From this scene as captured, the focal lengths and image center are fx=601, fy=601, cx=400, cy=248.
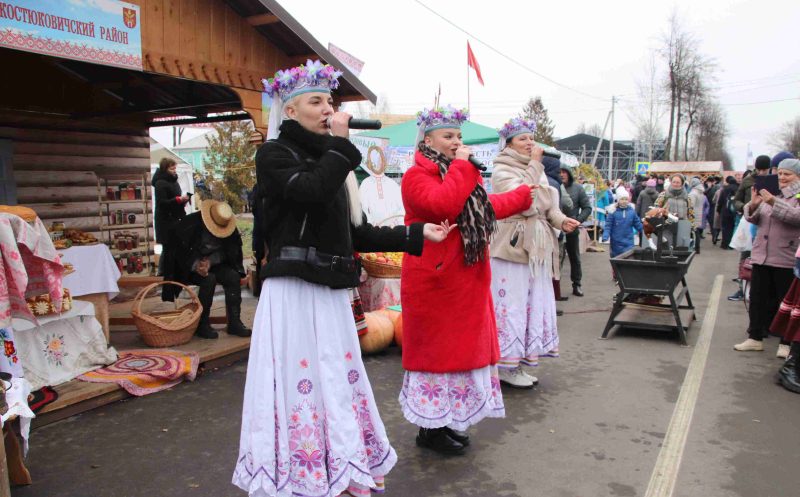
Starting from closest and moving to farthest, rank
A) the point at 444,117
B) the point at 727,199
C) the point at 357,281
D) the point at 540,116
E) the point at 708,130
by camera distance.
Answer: the point at 357,281 → the point at 444,117 → the point at 727,199 → the point at 540,116 → the point at 708,130

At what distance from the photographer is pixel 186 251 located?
6.04 m

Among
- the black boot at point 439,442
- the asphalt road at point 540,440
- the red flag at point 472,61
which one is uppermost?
the red flag at point 472,61

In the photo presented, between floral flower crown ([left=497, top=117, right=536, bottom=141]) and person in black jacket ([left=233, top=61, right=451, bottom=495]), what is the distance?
7.78 ft

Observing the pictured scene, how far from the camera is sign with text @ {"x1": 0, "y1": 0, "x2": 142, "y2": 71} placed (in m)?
4.48

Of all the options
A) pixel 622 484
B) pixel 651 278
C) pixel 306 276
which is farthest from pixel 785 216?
pixel 306 276

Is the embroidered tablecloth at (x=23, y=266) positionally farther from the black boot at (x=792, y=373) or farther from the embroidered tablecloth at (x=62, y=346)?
the black boot at (x=792, y=373)

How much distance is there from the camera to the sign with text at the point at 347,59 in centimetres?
782

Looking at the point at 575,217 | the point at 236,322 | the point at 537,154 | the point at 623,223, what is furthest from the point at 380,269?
the point at 623,223

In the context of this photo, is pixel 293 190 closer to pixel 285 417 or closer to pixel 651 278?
pixel 285 417

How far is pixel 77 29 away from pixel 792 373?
6489mm

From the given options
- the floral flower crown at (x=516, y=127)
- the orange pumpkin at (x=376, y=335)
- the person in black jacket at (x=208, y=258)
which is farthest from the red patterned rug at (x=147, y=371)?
the floral flower crown at (x=516, y=127)

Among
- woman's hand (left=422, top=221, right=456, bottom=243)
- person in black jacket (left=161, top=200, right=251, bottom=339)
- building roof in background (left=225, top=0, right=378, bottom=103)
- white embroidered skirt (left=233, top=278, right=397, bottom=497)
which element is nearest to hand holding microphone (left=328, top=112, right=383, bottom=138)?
woman's hand (left=422, top=221, right=456, bottom=243)

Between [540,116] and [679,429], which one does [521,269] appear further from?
[540,116]

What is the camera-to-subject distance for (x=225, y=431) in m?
4.10
